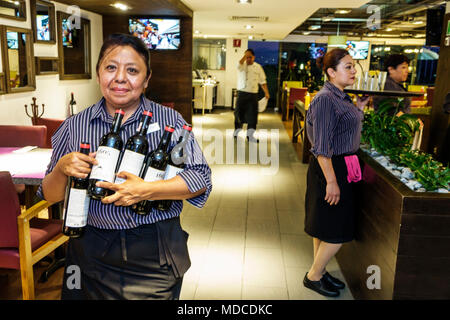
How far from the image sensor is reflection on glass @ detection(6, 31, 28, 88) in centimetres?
475

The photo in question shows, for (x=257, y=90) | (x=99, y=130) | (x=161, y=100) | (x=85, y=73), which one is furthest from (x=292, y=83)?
(x=99, y=130)

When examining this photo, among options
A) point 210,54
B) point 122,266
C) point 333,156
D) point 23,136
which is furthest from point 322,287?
point 210,54

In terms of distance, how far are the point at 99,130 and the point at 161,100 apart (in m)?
6.86

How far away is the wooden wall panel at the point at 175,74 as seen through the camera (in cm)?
784

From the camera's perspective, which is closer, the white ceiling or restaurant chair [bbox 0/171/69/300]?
restaurant chair [bbox 0/171/69/300]

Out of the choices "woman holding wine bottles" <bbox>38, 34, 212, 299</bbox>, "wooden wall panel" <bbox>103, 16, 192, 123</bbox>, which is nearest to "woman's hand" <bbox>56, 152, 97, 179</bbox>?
"woman holding wine bottles" <bbox>38, 34, 212, 299</bbox>

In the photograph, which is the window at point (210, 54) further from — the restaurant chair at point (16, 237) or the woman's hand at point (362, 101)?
the restaurant chair at point (16, 237)

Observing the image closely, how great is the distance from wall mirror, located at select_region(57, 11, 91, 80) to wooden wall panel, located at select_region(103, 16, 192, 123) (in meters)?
0.95

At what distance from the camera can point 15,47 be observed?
484 cm

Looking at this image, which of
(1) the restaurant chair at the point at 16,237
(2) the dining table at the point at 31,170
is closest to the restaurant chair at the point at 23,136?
(2) the dining table at the point at 31,170

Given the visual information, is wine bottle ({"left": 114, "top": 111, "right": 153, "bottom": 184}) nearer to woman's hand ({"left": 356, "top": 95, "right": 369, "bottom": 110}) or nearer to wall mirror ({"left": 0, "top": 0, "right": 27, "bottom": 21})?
woman's hand ({"left": 356, "top": 95, "right": 369, "bottom": 110})

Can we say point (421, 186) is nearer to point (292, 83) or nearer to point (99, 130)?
point (99, 130)

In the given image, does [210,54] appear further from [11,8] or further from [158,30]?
[11,8]

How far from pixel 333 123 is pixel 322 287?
1152mm
